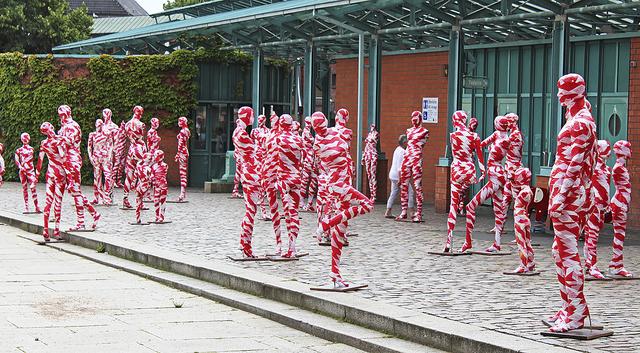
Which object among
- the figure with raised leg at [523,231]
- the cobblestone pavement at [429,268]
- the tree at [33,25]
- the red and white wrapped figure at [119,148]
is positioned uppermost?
the tree at [33,25]

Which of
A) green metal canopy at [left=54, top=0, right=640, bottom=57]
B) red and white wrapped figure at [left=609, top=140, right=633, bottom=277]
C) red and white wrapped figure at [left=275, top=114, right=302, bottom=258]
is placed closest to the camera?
red and white wrapped figure at [left=609, top=140, right=633, bottom=277]

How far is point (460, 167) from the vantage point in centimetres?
1762

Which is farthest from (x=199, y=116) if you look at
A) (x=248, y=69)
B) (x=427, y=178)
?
(x=427, y=178)

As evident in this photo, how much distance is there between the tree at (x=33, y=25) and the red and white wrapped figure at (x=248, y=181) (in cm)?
3790

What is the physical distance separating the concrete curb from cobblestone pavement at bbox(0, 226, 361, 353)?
0.34m

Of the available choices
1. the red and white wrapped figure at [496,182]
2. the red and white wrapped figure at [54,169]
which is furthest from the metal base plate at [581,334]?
the red and white wrapped figure at [54,169]

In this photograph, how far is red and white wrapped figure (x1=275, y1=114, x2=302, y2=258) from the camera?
16453mm

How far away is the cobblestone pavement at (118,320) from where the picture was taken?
10734mm

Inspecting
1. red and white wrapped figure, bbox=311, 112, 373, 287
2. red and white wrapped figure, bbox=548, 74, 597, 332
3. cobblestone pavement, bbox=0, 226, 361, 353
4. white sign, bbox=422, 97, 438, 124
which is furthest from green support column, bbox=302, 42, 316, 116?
red and white wrapped figure, bbox=548, 74, 597, 332

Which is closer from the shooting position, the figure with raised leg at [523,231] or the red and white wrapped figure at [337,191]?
the red and white wrapped figure at [337,191]

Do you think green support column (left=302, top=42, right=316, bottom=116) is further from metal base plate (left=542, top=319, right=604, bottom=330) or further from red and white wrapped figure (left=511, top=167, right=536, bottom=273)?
metal base plate (left=542, top=319, right=604, bottom=330)

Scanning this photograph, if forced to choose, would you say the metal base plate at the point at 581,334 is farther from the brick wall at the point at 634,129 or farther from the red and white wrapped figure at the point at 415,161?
the brick wall at the point at 634,129

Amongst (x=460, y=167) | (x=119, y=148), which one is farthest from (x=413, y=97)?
(x=460, y=167)

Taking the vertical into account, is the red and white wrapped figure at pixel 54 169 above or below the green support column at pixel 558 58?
below
